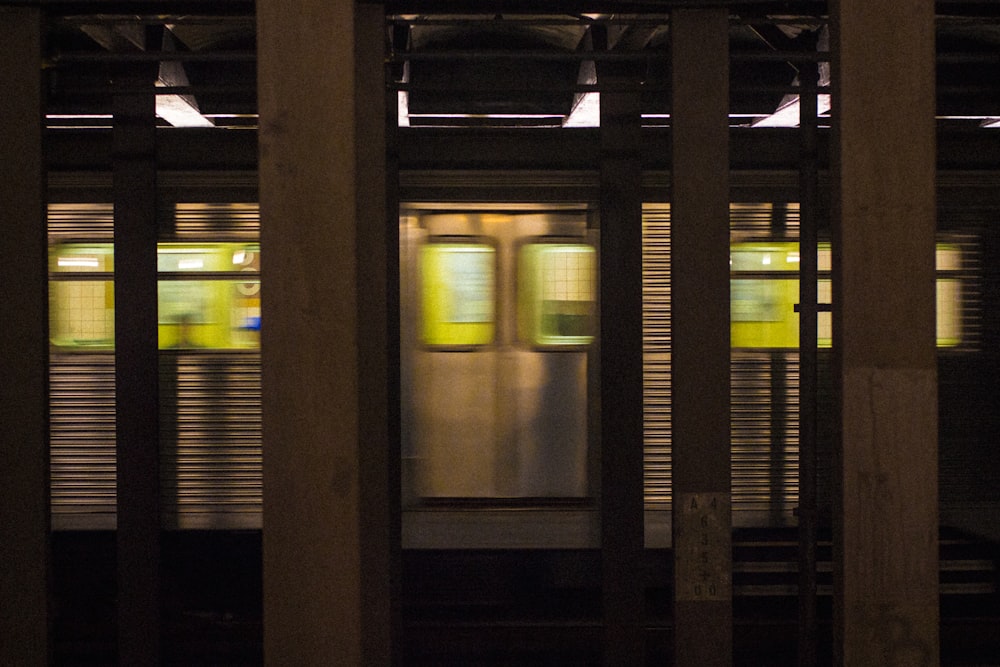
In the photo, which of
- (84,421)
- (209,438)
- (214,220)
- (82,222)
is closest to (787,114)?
(214,220)

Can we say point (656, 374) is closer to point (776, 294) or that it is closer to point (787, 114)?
point (776, 294)

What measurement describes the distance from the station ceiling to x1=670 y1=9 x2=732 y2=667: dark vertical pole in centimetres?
48

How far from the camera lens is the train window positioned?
4.55m

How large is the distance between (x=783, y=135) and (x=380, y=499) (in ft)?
10.7

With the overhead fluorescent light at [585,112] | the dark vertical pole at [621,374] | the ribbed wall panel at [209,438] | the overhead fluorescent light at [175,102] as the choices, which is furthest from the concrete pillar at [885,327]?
the ribbed wall panel at [209,438]

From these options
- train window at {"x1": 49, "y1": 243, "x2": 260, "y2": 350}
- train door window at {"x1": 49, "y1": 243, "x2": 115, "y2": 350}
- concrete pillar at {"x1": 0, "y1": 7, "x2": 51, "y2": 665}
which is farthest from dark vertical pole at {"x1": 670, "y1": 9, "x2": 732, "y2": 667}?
train door window at {"x1": 49, "y1": 243, "x2": 115, "y2": 350}

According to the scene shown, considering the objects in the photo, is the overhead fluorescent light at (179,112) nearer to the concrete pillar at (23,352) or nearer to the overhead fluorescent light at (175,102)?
the overhead fluorescent light at (175,102)

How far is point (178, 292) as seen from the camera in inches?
181

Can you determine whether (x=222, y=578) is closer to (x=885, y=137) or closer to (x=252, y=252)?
(x=252, y=252)

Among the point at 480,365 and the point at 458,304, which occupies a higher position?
the point at 458,304

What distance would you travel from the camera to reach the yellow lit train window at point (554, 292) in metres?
4.60

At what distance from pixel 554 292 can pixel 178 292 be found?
2.17 metres

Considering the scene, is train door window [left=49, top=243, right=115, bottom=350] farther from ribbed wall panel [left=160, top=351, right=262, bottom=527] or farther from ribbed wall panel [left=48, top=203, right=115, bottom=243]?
ribbed wall panel [left=160, top=351, right=262, bottom=527]

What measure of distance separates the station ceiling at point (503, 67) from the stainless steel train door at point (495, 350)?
2.11 feet
